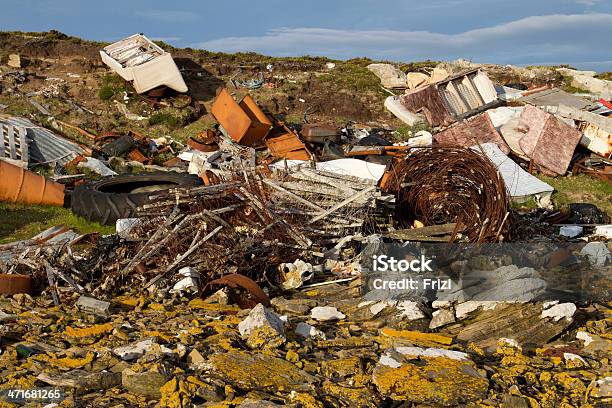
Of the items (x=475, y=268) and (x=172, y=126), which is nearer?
(x=475, y=268)

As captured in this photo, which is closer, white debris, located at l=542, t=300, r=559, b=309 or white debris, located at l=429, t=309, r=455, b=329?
white debris, located at l=429, t=309, r=455, b=329

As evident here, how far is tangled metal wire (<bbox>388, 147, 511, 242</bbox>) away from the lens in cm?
733

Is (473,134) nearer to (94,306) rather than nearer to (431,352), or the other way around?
(431,352)

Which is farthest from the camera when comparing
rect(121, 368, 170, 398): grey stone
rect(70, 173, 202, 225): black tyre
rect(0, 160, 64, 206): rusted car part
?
rect(0, 160, 64, 206): rusted car part

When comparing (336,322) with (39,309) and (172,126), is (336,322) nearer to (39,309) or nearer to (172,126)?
(39,309)

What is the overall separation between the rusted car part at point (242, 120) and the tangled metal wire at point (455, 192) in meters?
6.14

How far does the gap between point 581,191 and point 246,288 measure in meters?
8.69

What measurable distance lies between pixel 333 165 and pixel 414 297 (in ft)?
17.5

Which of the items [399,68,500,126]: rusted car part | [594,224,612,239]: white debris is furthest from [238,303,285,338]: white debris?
[399,68,500,126]: rusted car part

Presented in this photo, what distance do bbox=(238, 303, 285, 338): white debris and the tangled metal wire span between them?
9.76 feet

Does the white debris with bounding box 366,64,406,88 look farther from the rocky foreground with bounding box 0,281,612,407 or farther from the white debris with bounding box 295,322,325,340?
the white debris with bounding box 295,322,325,340

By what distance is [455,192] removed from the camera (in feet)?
25.8

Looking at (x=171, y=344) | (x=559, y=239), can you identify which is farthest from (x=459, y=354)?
(x=559, y=239)

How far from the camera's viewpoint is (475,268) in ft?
20.7
